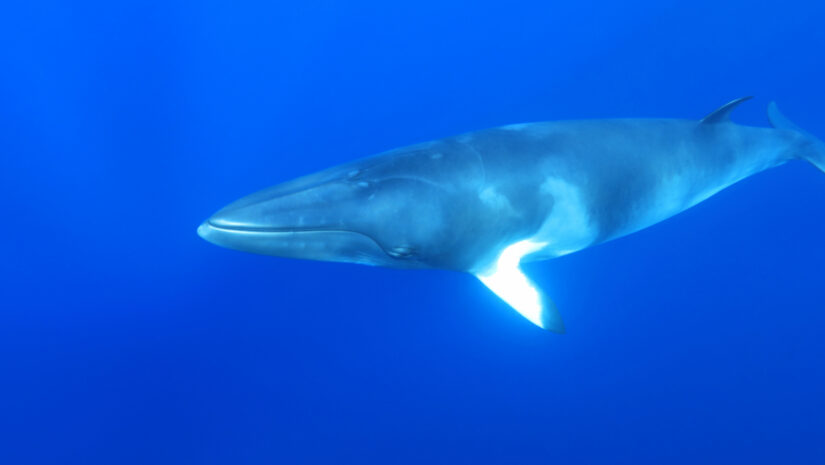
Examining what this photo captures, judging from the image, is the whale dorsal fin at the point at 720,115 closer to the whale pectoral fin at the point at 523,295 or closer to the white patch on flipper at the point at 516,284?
the white patch on flipper at the point at 516,284

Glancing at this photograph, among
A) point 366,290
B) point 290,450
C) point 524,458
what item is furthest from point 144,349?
point 524,458

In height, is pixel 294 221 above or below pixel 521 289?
below

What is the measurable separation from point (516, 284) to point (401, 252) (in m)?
1.76

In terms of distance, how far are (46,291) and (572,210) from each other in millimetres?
12099

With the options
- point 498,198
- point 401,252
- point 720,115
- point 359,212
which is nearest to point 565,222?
Result: point 498,198

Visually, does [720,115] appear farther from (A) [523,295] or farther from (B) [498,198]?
(B) [498,198]

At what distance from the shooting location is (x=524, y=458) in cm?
1145

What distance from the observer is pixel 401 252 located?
560 centimetres

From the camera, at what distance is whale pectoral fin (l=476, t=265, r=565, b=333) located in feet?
21.4

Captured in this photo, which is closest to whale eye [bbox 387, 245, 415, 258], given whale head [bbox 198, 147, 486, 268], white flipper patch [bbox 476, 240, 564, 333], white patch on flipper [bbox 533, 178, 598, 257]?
whale head [bbox 198, 147, 486, 268]

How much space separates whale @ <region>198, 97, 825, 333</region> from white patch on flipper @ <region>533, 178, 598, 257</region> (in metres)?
0.02

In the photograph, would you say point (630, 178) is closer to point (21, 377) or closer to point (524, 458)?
point (524, 458)

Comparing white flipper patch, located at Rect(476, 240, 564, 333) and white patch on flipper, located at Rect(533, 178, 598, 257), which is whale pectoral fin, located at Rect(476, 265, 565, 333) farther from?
white patch on flipper, located at Rect(533, 178, 598, 257)

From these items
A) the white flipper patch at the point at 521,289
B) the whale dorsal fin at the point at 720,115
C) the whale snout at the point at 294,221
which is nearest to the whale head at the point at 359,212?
the whale snout at the point at 294,221
